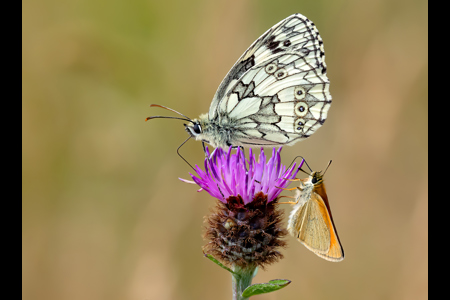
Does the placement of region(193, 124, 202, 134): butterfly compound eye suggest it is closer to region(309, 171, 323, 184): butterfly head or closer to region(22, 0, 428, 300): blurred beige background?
region(309, 171, 323, 184): butterfly head

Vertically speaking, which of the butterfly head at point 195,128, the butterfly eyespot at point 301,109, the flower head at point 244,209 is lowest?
the flower head at point 244,209

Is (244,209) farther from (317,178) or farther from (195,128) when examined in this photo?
(195,128)

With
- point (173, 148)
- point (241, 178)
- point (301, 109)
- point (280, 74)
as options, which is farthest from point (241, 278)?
point (173, 148)

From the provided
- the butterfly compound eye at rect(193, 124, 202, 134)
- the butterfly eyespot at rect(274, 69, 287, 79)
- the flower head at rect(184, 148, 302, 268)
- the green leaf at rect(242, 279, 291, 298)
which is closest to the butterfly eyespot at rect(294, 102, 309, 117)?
the butterfly eyespot at rect(274, 69, 287, 79)

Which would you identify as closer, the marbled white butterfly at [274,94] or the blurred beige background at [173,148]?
the marbled white butterfly at [274,94]

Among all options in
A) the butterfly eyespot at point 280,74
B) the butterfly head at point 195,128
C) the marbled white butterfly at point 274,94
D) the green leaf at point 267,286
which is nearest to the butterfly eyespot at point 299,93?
the marbled white butterfly at point 274,94

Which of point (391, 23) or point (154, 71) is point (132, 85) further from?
point (391, 23)

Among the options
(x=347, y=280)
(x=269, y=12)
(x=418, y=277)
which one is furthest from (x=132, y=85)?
(x=418, y=277)

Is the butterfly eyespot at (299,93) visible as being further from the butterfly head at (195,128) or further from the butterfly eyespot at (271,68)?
the butterfly head at (195,128)

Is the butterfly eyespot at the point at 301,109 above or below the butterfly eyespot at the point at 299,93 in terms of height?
below
